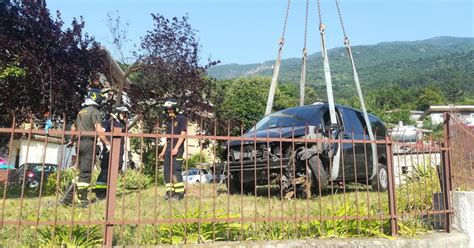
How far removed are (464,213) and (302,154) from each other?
92.3 inches

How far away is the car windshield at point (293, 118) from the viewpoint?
730 centimetres

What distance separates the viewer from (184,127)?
6.98 m

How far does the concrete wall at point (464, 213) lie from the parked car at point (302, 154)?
1.08m

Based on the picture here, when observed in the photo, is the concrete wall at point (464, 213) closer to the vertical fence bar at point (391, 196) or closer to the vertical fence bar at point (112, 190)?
the vertical fence bar at point (391, 196)

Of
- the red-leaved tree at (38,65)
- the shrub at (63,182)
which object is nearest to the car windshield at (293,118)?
the shrub at (63,182)

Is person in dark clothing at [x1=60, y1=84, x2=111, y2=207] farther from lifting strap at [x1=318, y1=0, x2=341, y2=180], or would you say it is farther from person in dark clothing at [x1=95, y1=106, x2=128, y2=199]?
lifting strap at [x1=318, y1=0, x2=341, y2=180]

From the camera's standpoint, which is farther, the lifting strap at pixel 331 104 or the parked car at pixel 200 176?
the lifting strap at pixel 331 104

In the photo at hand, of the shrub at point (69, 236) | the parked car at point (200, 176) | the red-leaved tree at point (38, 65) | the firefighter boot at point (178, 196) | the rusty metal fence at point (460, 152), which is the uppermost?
the red-leaved tree at point (38, 65)

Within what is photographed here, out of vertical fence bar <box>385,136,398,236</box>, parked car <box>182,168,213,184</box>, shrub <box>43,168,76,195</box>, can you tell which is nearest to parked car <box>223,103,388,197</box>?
vertical fence bar <box>385,136,398,236</box>

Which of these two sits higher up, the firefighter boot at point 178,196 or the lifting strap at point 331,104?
the lifting strap at point 331,104

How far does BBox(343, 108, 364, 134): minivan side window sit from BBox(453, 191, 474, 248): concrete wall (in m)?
2.53

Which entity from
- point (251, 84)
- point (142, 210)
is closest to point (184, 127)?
point (142, 210)

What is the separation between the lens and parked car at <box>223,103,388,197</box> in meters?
6.27

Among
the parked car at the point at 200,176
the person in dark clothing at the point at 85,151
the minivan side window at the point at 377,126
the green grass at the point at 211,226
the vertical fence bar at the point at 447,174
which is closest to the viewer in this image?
the green grass at the point at 211,226
